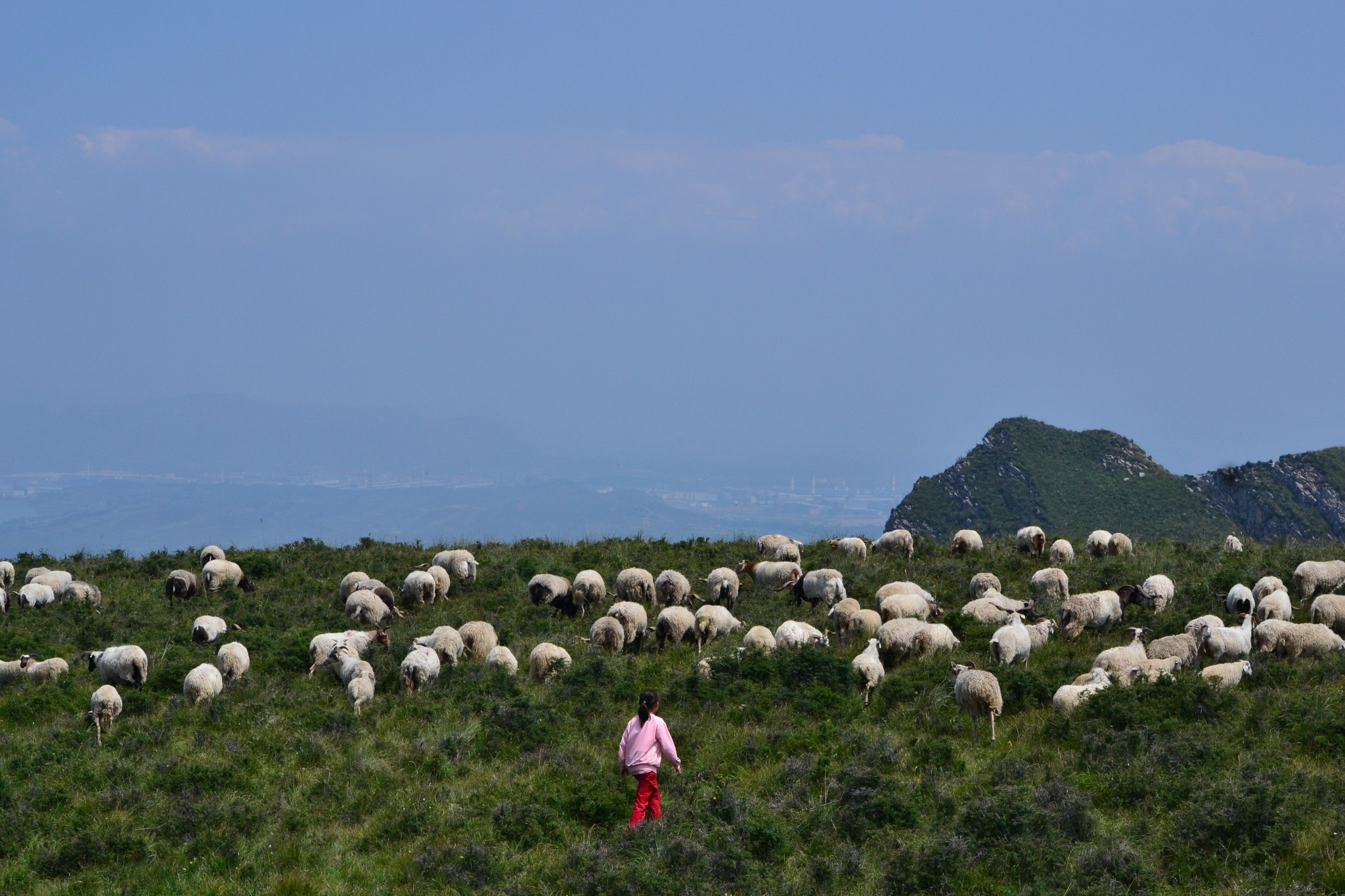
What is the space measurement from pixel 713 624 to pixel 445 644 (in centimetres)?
508

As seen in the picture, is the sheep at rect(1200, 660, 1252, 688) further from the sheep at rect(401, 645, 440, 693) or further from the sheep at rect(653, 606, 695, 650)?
the sheep at rect(401, 645, 440, 693)

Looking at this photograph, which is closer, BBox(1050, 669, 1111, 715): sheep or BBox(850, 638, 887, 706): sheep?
BBox(1050, 669, 1111, 715): sheep

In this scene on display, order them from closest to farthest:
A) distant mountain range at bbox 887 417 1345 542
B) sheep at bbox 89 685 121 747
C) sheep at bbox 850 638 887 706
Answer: sheep at bbox 89 685 121 747, sheep at bbox 850 638 887 706, distant mountain range at bbox 887 417 1345 542

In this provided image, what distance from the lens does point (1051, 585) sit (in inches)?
913

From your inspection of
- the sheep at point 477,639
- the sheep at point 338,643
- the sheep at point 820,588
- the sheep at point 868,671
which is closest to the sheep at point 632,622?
the sheep at point 477,639

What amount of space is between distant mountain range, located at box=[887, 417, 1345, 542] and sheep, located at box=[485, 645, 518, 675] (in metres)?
41.1

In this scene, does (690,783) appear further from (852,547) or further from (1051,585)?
(852,547)

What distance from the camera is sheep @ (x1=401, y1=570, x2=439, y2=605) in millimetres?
24703

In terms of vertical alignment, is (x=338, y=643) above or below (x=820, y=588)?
below

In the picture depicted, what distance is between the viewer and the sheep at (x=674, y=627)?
808 inches

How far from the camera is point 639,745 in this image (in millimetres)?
12250

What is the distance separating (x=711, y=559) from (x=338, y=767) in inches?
591

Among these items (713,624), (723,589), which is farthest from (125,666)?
(723,589)

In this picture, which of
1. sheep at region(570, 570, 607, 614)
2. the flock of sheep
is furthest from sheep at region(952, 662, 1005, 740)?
sheep at region(570, 570, 607, 614)
